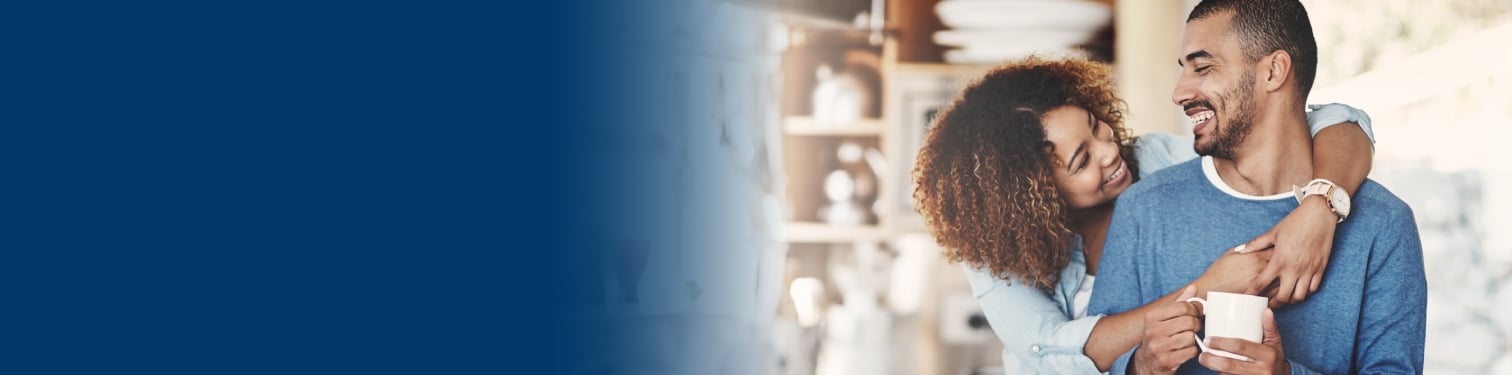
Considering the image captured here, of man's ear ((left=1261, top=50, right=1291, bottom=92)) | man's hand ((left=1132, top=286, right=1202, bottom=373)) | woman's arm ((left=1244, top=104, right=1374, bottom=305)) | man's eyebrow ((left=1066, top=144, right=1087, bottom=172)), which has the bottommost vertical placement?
man's hand ((left=1132, top=286, right=1202, bottom=373))

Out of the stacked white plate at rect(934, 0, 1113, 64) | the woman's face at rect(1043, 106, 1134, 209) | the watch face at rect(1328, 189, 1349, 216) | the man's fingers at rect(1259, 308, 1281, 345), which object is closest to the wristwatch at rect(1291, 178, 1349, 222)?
the watch face at rect(1328, 189, 1349, 216)

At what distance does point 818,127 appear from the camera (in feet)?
5.73

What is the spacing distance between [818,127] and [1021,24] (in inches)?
12.5

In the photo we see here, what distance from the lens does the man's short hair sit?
1.12m

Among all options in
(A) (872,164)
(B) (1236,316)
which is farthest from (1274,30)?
(A) (872,164)

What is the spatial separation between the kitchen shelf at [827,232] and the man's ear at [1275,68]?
0.74 metres

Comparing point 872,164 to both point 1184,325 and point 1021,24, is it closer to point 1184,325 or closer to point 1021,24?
→ point 1021,24

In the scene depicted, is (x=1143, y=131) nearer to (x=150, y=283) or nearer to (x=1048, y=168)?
(x=1048, y=168)

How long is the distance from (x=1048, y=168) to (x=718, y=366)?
0.63 meters

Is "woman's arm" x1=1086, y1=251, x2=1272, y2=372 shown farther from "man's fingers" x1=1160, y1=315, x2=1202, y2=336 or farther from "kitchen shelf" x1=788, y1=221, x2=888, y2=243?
"kitchen shelf" x1=788, y1=221, x2=888, y2=243

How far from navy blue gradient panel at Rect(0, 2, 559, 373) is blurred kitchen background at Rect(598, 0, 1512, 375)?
0.56 feet

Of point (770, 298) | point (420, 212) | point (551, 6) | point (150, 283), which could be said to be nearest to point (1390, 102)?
point (770, 298)

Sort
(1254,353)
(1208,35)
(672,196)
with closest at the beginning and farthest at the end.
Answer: (1254,353) < (1208,35) < (672,196)

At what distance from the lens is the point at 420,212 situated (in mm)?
1456
